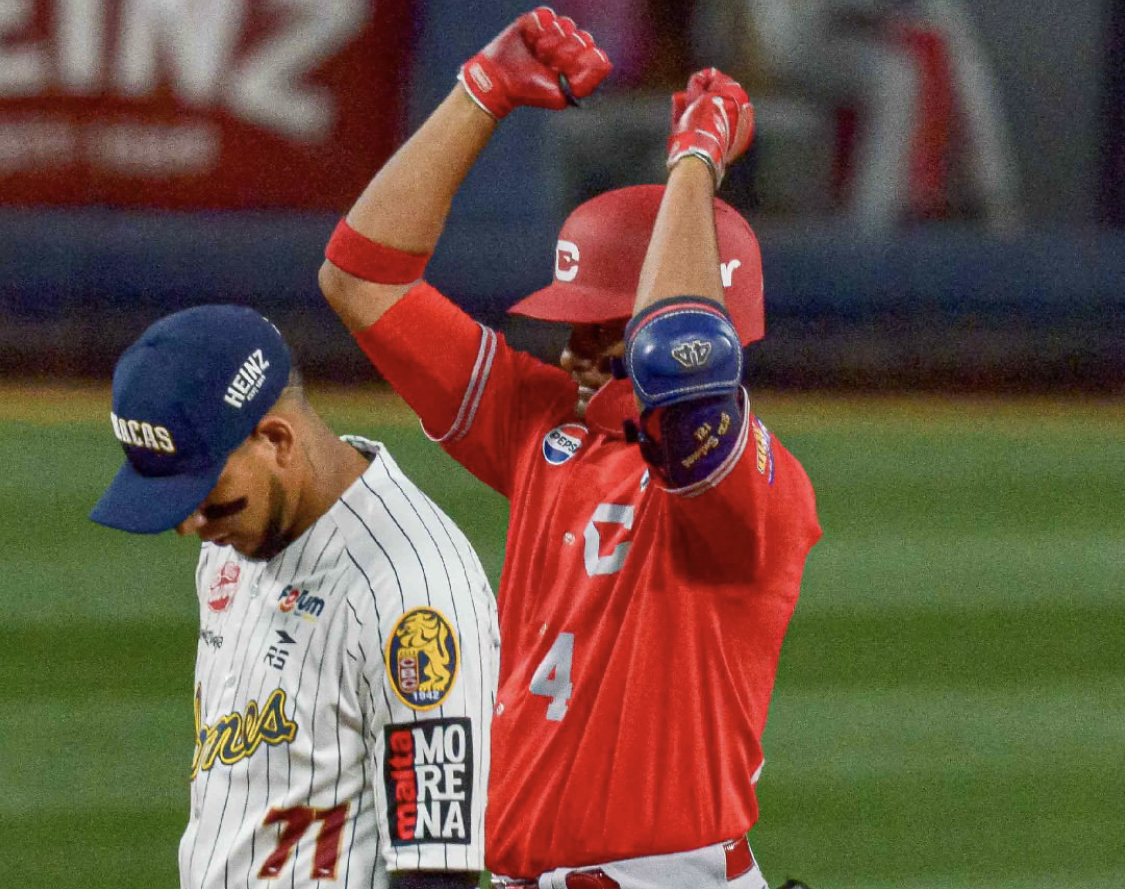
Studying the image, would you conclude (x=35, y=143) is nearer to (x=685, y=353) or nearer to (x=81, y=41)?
(x=81, y=41)

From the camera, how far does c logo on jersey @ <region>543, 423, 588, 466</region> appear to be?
9.51 feet

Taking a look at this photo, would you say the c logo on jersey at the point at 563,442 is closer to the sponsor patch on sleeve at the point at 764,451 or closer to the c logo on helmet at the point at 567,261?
the c logo on helmet at the point at 567,261

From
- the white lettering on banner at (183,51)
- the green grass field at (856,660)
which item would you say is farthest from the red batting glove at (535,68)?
the white lettering on banner at (183,51)

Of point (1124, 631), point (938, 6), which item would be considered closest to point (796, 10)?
point (938, 6)

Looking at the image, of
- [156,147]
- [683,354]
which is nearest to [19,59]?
[156,147]

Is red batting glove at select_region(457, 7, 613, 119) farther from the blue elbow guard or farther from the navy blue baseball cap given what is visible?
the navy blue baseball cap

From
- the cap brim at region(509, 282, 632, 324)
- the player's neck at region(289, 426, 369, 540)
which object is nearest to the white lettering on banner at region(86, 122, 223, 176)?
the cap brim at region(509, 282, 632, 324)

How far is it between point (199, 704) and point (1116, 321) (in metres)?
7.17

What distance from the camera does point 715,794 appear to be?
2.74 meters

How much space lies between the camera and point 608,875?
2.73 meters

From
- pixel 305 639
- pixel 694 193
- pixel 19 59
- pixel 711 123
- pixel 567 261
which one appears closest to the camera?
pixel 305 639

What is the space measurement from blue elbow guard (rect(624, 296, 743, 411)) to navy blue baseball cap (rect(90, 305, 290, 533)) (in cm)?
50

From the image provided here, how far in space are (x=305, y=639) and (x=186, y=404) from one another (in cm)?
34

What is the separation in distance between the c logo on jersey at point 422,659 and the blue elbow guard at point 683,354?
46 centimetres
